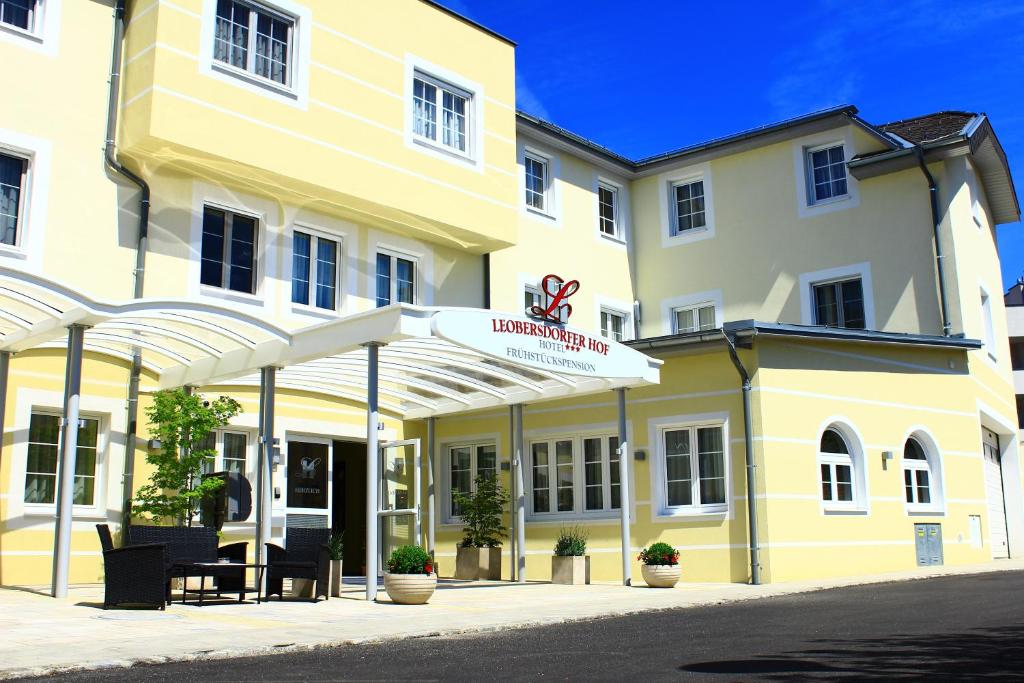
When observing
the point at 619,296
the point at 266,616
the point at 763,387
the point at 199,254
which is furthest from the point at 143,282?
the point at 619,296

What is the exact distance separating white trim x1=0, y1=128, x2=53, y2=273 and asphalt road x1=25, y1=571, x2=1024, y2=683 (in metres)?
8.14

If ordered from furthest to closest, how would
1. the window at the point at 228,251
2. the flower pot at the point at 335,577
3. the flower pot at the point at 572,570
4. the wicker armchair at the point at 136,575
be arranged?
the flower pot at the point at 572,570 → the window at the point at 228,251 → the flower pot at the point at 335,577 → the wicker armchair at the point at 136,575

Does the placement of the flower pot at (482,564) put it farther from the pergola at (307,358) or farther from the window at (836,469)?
the window at (836,469)

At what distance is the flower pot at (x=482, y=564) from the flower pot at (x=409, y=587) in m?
5.66

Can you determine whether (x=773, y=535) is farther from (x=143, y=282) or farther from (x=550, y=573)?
(x=143, y=282)

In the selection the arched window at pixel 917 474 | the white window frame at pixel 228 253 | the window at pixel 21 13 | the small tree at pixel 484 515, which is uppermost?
the window at pixel 21 13

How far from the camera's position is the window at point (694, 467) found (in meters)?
16.4

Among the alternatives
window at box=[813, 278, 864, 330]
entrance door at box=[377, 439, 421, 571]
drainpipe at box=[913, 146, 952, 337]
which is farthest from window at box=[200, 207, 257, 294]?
drainpipe at box=[913, 146, 952, 337]

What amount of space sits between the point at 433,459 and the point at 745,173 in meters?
10.0

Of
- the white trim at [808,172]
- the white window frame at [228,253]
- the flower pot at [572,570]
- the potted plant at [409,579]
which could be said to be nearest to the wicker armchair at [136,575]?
the potted plant at [409,579]

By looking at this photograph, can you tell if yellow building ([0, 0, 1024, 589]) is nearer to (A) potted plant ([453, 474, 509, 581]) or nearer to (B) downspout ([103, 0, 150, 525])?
(B) downspout ([103, 0, 150, 525])

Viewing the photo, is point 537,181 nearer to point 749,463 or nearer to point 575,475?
point 575,475

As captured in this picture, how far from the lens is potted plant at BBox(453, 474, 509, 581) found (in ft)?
57.1

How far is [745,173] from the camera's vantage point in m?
23.2
